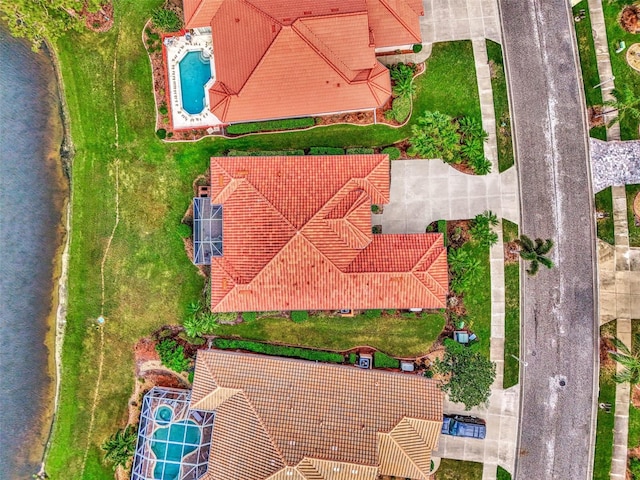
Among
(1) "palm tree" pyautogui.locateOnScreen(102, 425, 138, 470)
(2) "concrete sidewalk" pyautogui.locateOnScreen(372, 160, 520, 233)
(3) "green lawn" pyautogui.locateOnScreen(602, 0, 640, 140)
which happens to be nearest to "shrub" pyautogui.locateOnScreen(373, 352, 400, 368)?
(2) "concrete sidewalk" pyautogui.locateOnScreen(372, 160, 520, 233)

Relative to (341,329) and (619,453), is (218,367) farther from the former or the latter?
(619,453)

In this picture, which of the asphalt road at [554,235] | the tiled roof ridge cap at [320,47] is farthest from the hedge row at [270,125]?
the asphalt road at [554,235]

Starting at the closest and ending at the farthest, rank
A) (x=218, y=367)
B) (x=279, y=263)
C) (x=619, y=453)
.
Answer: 1. (x=279, y=263)
2. (x=218, y=367)
3. (x=619, y=453)

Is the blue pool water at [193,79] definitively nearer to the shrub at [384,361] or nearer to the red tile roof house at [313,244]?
the red tile roof house at [313,244]

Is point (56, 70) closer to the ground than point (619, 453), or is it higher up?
higher up

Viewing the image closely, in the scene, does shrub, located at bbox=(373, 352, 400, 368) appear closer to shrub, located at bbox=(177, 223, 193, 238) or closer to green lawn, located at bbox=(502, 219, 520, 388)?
green lawn, located at bbox=(502, 219, 520, 388)

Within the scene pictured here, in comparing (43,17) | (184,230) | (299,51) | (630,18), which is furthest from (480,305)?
(43,17)

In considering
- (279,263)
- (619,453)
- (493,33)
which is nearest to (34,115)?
(279,263)
